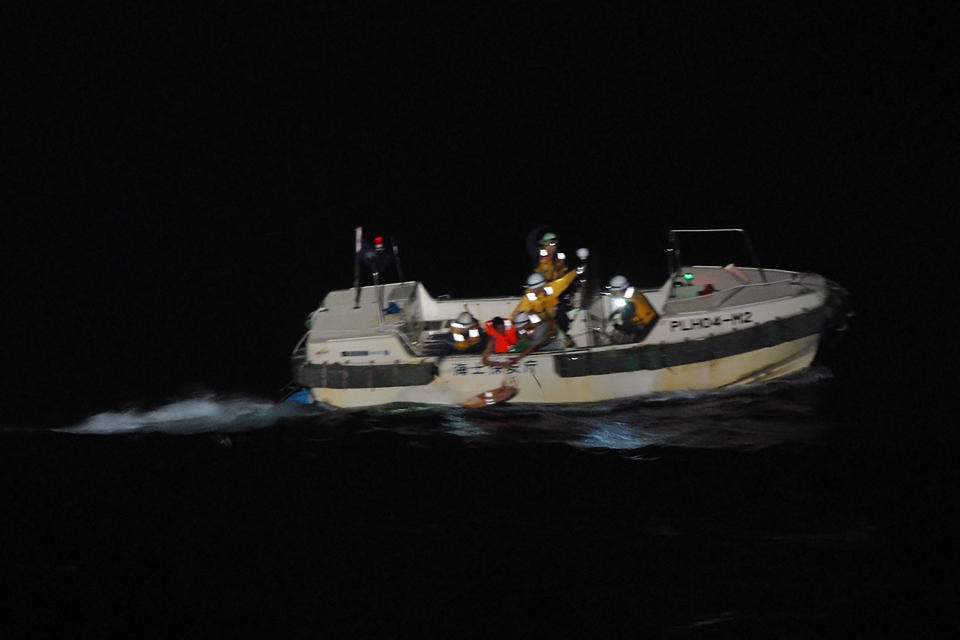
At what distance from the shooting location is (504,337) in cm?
1731

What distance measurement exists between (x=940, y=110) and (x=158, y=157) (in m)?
26.6

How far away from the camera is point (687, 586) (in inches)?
476

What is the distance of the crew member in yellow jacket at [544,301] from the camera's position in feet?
58.0

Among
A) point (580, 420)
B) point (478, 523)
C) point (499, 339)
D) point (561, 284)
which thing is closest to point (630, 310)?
point (561, 284)

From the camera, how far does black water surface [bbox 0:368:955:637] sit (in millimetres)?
11953

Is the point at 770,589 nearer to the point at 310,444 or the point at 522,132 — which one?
the point at 310,444

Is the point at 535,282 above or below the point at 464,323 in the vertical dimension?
above

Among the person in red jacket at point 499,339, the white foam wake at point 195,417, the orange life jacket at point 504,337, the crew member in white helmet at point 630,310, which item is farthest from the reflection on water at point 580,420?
the crew member in white helmet at point 630,310

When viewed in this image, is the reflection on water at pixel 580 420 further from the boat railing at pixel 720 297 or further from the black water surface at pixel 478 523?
the boat railing at pixel 720 297

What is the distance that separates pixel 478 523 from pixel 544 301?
4.87 m

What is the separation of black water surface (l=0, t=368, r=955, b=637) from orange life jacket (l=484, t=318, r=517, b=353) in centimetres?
95

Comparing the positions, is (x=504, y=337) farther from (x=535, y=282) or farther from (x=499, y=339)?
(x=535, y=282)

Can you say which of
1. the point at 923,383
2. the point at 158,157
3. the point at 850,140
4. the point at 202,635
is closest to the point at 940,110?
the point at 850,140

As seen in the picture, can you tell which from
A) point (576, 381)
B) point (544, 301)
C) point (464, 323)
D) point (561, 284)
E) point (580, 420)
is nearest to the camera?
point (580, 420)
